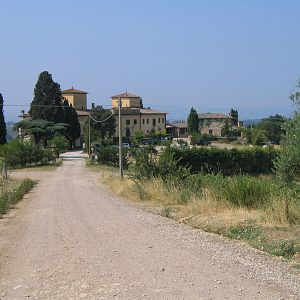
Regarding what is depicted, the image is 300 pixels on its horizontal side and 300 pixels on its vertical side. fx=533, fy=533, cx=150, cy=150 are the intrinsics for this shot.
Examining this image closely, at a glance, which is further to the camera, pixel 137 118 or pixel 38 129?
pixel 137 118

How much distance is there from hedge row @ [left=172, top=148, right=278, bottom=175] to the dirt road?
40.1 m

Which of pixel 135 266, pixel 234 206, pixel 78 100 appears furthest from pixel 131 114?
pixel 135 266

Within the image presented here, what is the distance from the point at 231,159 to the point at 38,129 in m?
35.4

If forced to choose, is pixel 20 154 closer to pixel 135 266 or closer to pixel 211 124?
pixel 135 266

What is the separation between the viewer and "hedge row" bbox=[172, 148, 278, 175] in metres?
53.6

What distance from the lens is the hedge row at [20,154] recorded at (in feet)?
194

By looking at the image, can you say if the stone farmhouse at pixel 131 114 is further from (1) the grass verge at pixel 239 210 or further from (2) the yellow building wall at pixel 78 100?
(1) the grass verge at pixel 239 210

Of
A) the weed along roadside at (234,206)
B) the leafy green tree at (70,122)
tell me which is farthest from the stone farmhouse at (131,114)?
the weed along roadside at (234,206)

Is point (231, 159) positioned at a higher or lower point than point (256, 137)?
lower

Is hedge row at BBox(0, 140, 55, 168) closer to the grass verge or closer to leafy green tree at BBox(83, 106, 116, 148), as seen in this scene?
leafy green tree at BBox(83, 106, 116, 148)

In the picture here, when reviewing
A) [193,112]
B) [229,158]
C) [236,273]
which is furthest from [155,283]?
[193,112]

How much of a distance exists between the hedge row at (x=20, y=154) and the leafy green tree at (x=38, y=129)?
19.8 m

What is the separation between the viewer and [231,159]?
57219 mm

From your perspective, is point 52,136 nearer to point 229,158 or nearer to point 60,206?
point 229,158
